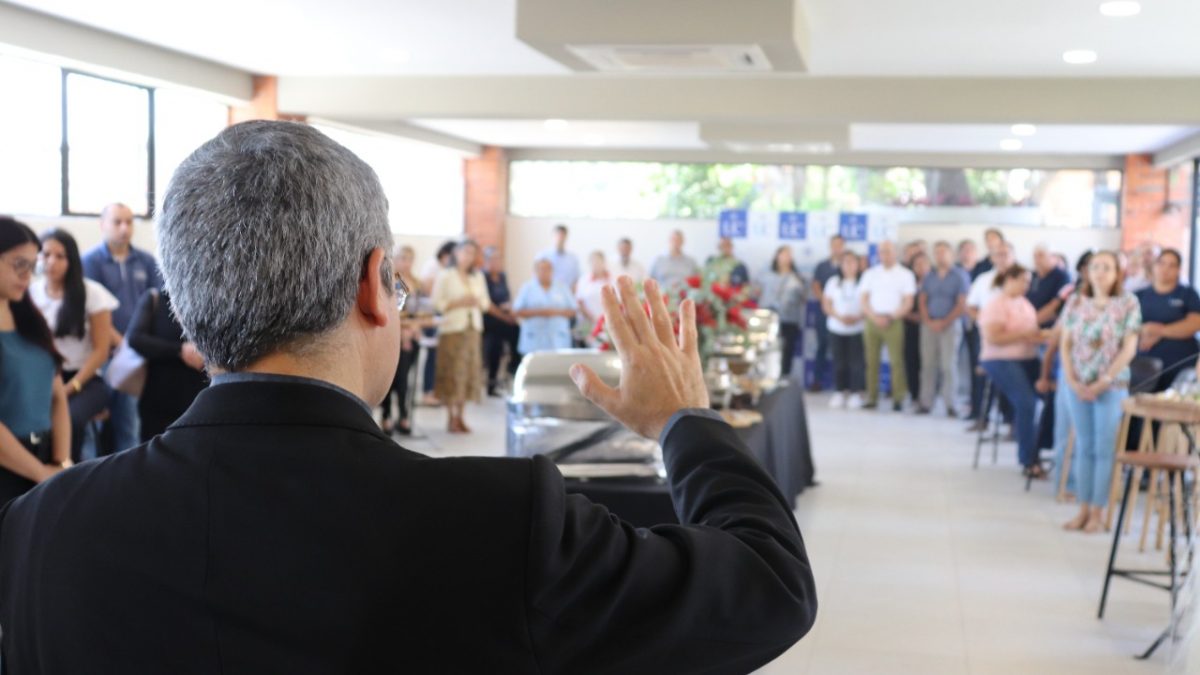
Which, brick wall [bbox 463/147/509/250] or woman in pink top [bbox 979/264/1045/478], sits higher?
brick wall [bbox 463/147/509/250]

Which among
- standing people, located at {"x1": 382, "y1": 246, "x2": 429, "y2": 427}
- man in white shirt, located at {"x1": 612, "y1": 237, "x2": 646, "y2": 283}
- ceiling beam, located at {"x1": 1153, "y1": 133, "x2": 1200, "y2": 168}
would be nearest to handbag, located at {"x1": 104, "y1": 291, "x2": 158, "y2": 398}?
standing people, located at {"x1": 382, "y1": 246, "x2": 429, "y2": 427}

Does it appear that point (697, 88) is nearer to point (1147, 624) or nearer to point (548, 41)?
point (548, 41)

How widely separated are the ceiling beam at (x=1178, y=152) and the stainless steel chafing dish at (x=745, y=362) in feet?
20.6

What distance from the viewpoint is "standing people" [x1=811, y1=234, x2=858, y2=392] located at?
43.4 ft

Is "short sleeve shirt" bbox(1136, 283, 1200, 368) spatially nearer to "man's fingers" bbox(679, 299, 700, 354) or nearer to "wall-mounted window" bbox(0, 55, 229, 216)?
"wall-mounted window" bbox(0, 55, 229, 216)

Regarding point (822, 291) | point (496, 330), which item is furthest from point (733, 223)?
point (496, 330)

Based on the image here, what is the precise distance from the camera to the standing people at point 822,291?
43.4ft

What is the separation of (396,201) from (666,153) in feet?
12.2

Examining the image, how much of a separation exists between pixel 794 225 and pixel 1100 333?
7986mm

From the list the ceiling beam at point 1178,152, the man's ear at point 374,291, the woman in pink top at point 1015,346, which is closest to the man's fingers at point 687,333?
the man's ear at point 374,291

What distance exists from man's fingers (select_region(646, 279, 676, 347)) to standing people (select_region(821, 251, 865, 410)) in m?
11.2

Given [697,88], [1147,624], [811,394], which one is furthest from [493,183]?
[1147,624]

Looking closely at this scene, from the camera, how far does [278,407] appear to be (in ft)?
3.02

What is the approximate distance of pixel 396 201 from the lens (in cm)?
1369
